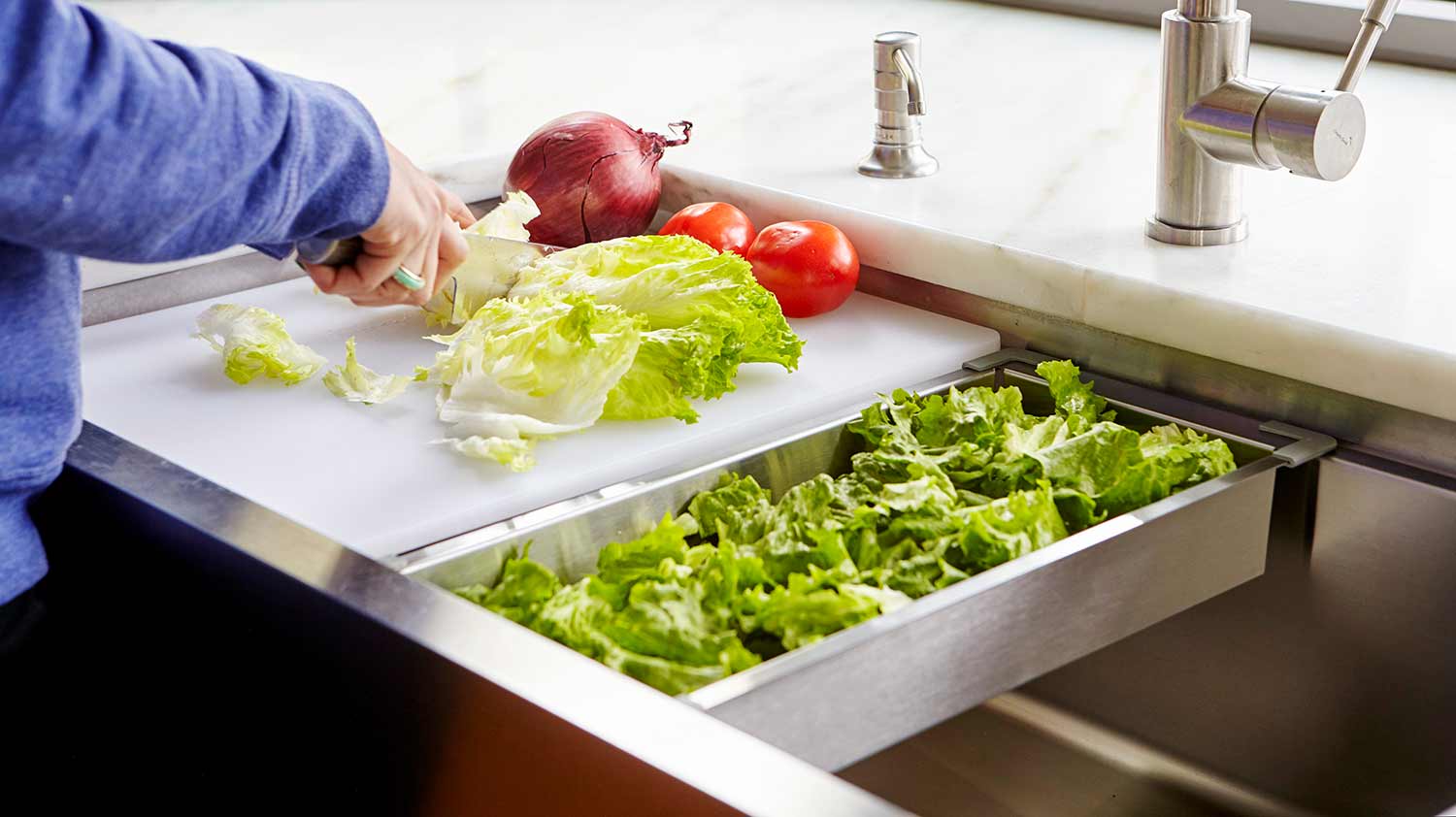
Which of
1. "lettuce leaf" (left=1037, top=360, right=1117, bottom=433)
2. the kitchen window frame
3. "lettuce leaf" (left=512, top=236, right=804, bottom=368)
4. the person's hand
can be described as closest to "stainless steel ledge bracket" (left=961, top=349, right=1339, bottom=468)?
"lettuce leaf" (left=1037, top=360, right=1117, bottom=433)

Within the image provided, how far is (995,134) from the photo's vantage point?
1.76m

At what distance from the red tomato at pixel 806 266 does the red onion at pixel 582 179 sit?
189 mm

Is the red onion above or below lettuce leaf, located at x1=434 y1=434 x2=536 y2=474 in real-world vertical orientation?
above

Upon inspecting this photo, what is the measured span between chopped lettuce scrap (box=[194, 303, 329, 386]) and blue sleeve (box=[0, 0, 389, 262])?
42 cm

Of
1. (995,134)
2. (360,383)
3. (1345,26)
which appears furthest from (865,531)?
(1345,26)

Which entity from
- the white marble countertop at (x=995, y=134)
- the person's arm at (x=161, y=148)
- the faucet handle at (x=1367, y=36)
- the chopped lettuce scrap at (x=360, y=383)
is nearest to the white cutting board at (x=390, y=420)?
the chopped lettuce scrap at (x=360, y=383)

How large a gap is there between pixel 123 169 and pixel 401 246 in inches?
10.0

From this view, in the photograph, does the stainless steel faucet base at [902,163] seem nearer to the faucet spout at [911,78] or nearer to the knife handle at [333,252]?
the faucet spout at [911,78]

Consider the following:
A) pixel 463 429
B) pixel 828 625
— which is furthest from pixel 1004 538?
pixel 463 429

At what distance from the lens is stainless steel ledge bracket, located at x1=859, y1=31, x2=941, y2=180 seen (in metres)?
1.57

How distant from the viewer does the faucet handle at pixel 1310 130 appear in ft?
3.91

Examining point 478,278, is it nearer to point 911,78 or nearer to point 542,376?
point 542,376

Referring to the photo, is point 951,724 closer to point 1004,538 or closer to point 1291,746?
point 1291,746

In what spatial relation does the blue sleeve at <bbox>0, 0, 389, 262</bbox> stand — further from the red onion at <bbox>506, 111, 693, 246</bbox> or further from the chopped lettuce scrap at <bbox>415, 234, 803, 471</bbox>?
the red onion at <bbox>506, 111, 693, 246</bbox>
